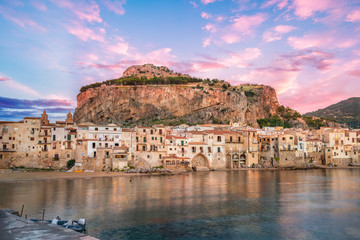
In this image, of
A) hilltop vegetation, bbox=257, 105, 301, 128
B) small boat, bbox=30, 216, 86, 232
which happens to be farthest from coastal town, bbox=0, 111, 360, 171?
hilltop vegetation, bbox=257, 105, 301, 128

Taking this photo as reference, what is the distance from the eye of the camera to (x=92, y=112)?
136125 millimetres

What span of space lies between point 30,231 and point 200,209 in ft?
54.2

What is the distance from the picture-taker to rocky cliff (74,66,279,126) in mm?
130125

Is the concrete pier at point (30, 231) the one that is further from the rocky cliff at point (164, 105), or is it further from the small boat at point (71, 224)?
the rocky cliff at point (164, 105)

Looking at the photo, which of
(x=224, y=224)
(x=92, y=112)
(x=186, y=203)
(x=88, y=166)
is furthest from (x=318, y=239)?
(x=92, y=112)

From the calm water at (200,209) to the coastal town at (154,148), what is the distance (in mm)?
17259

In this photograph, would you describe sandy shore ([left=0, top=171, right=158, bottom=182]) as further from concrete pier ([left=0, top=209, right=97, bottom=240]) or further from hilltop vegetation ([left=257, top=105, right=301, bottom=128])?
hilltop vegetation ([left=257, top=105, right=301, bottom=128])

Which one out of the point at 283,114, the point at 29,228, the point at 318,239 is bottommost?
the point at 318,239

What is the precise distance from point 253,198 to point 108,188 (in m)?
18.3

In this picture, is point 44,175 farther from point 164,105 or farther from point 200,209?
point 164,105

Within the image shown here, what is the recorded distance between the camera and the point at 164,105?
5271 inches

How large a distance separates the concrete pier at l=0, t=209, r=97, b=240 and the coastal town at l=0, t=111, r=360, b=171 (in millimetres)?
41062

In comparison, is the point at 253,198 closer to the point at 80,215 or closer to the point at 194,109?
the point at 80,215

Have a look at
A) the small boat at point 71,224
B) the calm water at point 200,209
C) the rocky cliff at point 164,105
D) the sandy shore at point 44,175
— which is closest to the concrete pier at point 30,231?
the small boat at point 71,224
